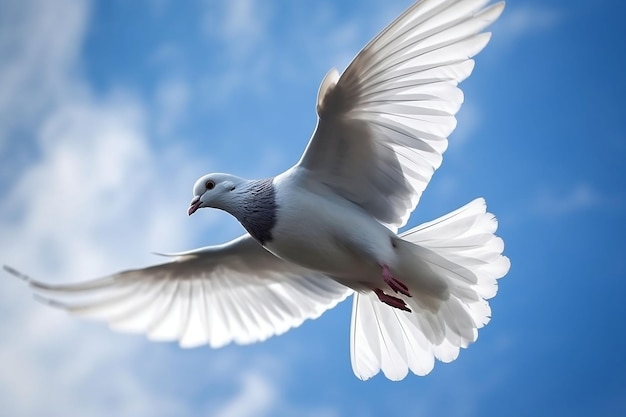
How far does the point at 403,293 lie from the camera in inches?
308

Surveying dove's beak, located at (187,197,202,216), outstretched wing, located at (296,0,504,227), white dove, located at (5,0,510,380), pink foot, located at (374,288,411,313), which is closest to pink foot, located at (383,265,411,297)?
white dove, located at (5,0,510,380)

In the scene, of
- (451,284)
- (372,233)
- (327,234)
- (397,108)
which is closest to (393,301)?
(451,284)

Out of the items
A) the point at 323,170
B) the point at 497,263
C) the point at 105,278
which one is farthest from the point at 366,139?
the point at 105,278

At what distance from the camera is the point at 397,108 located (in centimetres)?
748

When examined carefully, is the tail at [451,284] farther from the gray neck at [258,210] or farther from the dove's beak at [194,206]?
the dove's beak at [194,206]

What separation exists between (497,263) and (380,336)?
1.56 metres

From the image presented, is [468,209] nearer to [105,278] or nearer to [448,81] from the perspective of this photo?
[448,81]

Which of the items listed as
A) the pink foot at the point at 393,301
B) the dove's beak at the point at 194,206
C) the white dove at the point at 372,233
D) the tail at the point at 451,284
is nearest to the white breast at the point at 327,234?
the white dove at the point at 372,233

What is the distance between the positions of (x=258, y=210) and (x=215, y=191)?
0.69 m

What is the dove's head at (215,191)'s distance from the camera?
8467 mm

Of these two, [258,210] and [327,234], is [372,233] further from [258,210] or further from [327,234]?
[258,210]

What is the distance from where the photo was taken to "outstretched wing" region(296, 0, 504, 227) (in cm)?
677

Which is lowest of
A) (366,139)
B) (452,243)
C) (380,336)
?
(380,336)

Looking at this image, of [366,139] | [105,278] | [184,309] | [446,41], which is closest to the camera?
[446,41]
